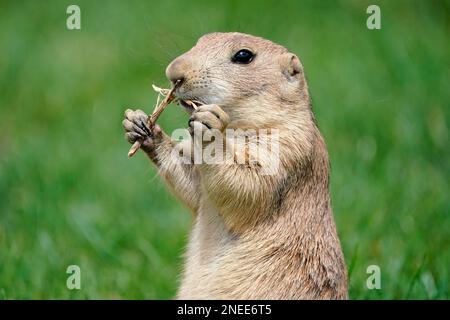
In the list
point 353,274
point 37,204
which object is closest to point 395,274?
point 353,274

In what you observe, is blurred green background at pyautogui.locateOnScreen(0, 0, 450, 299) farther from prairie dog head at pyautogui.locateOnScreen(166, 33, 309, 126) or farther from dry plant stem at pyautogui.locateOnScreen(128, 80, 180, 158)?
prairie dog head at pyautogui.locateOnScreen(166, 33, 309, 126)

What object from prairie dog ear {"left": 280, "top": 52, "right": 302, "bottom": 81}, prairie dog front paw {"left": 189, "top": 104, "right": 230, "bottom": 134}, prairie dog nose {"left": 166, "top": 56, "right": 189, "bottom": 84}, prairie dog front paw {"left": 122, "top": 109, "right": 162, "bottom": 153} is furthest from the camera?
prairie dog ear {"left": 280, "top": 52, "right": 302, "bottom": 81}

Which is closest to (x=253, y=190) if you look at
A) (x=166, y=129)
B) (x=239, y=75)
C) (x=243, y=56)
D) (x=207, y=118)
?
(x=207, y=118)

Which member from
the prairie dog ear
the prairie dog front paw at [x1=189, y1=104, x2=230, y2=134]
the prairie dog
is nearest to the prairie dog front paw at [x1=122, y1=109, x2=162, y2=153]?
the prairie dog

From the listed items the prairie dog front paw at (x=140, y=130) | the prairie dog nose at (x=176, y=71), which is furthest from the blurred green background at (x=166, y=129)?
the prairie dog nose at (x=176, y=71)

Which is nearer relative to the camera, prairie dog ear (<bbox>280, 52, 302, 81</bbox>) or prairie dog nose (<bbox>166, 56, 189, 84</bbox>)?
prairie dog nose (<bbox>166, 56, 189, 84</bbox>)

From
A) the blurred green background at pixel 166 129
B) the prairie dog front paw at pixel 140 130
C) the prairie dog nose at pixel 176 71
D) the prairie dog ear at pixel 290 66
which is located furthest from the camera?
the blurred green background at pixel 166 129

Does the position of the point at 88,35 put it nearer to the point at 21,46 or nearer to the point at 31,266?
the point at 21,46

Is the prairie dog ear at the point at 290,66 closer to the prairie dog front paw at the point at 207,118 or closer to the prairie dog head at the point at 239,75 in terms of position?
the prairie dog head at the point at 239,75
